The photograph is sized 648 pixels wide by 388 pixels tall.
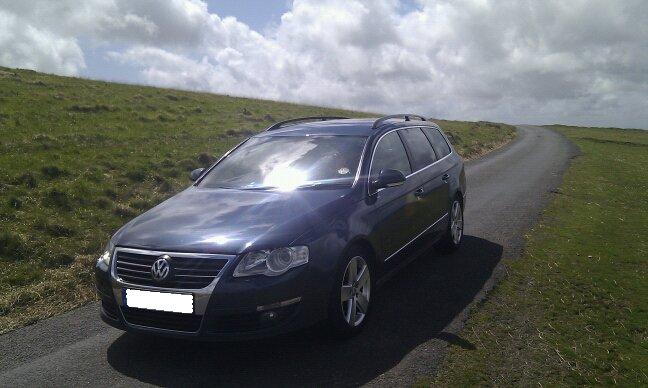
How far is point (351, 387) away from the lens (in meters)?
3.66

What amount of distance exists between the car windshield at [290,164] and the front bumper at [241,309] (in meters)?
1.19

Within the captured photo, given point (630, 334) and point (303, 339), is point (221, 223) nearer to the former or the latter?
point (303, 339)

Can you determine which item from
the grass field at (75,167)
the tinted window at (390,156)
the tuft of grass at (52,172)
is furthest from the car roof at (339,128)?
the tuft of grass at (52,172)

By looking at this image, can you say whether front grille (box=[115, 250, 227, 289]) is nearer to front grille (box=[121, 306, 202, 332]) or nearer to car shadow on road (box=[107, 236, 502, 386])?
front grille (box=[121, 306, 202, 332])

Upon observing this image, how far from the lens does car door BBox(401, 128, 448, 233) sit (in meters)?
6.08

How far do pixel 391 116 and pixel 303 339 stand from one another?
3.12 m

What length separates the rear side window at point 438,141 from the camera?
23.4ft

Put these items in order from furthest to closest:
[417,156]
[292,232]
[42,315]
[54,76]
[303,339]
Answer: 1. [54,76]
2. [417,156]
3. [42,315]
4. [303,339]
5. [292,232]

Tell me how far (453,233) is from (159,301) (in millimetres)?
4350

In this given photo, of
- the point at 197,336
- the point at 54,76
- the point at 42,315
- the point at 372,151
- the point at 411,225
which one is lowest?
the point at 42,315

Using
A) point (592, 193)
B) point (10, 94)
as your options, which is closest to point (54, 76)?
point (10, 94)

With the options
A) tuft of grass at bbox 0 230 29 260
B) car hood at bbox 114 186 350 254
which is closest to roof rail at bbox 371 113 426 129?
car hood at bbox 114 186 350 254

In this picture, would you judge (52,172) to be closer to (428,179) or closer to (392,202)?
(428,179)

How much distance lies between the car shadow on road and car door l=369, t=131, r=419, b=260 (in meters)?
0.64
